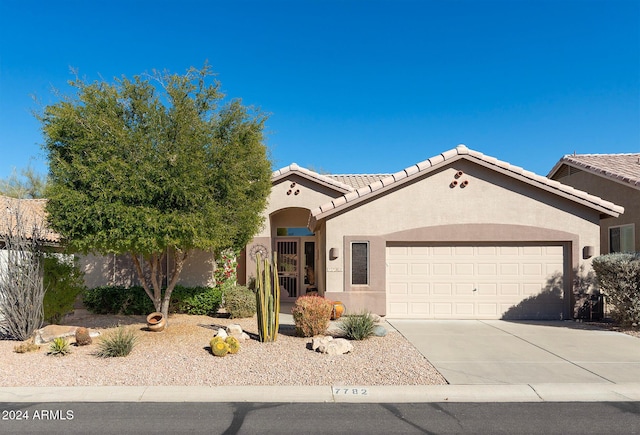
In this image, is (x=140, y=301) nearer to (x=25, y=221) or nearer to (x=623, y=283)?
(x=25, y=221)

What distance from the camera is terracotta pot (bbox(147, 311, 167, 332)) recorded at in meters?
9.99

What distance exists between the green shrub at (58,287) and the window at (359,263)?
7421 millimetres

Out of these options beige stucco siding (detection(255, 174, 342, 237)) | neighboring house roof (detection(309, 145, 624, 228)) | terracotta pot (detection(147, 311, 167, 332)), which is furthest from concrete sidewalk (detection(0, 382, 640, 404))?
beige stucco siding (detection(255, 174, 342, 237))

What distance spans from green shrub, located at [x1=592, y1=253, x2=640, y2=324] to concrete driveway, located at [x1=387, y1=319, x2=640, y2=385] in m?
0.74

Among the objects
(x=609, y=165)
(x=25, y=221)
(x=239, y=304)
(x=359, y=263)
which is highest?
(x=609, y=165)

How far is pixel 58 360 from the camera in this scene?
7695 millimetres

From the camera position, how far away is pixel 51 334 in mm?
9219

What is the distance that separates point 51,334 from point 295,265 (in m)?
9.62

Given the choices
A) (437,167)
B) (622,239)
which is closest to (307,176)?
(437,167)

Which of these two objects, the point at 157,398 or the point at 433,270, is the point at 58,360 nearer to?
the point at 157,398

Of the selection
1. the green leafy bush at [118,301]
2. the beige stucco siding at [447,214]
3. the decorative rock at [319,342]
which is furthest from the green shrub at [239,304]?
the decorative rock at [319,342]

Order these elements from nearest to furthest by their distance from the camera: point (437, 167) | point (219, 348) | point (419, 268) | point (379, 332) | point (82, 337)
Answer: point (219, 348) → point (82, 337) → point (379, 332) → point (437, 167) → point (419, 268)

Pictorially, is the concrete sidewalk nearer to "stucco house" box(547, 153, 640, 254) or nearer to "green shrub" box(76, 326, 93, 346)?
"green shrub" box(76, 326, 93, 346)

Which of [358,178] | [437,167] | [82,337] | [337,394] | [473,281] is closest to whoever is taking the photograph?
[337,394]
